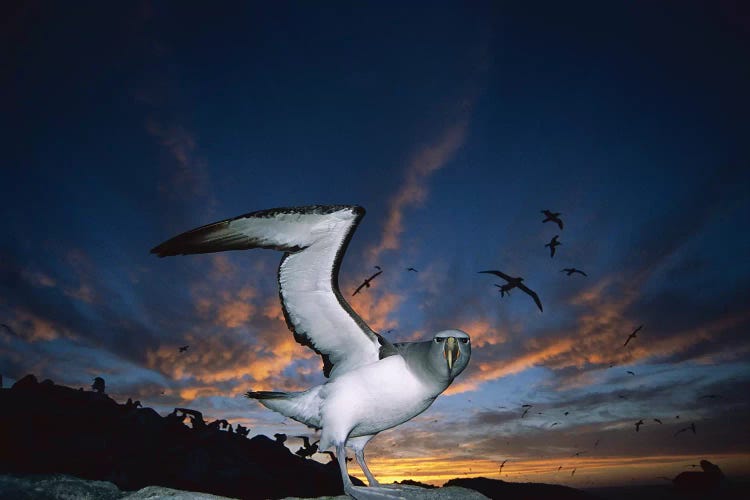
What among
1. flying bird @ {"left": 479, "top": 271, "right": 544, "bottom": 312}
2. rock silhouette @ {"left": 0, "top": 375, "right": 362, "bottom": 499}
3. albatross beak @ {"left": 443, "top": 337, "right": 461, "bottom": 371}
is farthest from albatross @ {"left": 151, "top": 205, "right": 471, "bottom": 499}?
rock silhouette @ {"left": 0, "top": 375, "right": 362, "bottom": 499}

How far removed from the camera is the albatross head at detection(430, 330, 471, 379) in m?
5.16

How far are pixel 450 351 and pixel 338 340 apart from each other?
202 cm

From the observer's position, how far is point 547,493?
46031 mm

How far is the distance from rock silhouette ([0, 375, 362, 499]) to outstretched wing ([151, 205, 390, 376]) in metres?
12.1

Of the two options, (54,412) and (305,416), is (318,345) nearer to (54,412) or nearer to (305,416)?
(305,416)

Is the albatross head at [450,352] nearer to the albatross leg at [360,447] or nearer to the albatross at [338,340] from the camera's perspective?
the albatross at [338,340]

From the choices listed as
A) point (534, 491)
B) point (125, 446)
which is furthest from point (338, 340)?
point (534, 491)

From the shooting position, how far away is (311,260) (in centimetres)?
576

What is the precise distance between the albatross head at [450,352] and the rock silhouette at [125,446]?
43.3ft

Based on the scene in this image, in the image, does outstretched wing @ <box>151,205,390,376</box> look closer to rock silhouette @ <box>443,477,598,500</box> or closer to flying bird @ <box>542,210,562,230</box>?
flying bird @ <box>542,210,562,230</box>

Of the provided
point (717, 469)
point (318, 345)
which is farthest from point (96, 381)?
point (717, 469)

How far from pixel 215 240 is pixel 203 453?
2053 cm

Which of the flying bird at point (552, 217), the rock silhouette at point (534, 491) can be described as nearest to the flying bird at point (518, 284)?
the flying bird at point (552, 217)

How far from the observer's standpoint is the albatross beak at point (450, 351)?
16.8 feet
